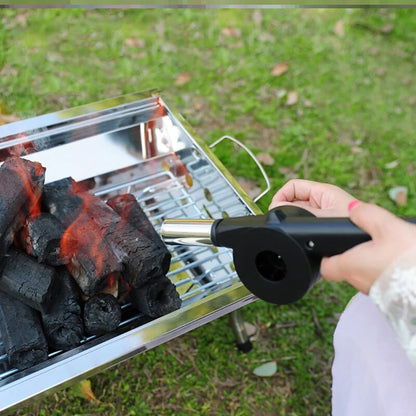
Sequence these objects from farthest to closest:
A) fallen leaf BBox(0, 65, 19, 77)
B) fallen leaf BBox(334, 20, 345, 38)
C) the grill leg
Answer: fallen leaf BBox(334, 20, 345, 38) < fallen leaf BBox(0, 65, 19, 77) < the grill leg

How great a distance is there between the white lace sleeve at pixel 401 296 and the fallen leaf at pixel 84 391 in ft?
4.12

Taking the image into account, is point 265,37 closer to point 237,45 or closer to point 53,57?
point 237,45

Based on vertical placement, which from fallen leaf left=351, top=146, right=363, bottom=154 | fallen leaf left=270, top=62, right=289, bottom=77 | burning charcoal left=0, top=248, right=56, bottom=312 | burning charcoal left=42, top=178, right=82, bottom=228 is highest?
burning charcoal left=42, top=178, right=82, bottom=228

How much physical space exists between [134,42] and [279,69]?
0.93 meters

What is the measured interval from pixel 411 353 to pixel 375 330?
289mm

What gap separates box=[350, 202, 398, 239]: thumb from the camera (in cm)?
95

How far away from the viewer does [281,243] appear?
1.04 m

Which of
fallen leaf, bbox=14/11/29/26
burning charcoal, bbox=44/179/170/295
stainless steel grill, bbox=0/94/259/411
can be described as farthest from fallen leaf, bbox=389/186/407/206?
fallen leaf, bbox=14/11/29/26

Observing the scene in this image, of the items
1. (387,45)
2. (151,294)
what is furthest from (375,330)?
(387,45)

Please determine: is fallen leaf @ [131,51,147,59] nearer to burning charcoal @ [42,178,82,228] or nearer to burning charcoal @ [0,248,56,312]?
burning charcoal @ [42,178,82,228]

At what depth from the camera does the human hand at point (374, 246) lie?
0.94 metres

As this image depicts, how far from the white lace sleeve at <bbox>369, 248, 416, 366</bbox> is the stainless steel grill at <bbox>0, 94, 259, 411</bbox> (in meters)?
0.54

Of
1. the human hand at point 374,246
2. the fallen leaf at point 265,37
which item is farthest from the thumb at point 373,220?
the fallen leaf at point 265,37

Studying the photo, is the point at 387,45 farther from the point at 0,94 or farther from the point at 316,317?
the point at 0,94
